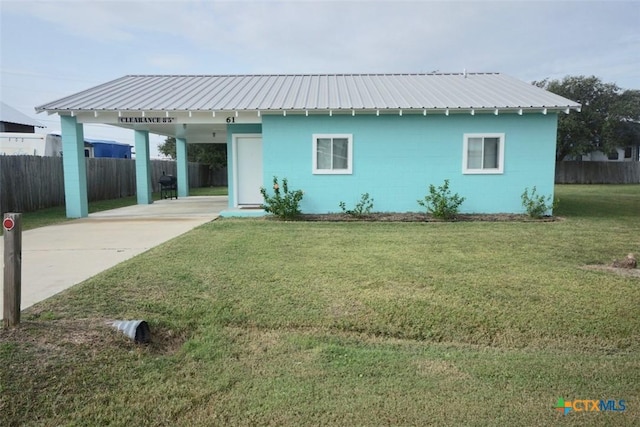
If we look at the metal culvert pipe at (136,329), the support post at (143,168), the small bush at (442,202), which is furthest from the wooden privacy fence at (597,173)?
the metal culvert pipe at (136,329)

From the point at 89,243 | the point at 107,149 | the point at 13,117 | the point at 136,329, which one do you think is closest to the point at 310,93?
the point at 89,243

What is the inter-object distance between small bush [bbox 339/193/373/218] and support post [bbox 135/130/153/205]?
851 centimetres

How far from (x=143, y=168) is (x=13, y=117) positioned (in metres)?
16.9

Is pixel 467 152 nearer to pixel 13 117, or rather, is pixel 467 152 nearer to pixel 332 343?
pixel 332 343

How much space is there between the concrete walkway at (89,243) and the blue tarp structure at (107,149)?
12.9 metres

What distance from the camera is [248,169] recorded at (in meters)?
14.6

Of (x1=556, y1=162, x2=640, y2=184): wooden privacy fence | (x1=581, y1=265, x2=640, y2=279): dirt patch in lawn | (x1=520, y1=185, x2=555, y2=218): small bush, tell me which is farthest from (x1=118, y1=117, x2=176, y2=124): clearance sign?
(x1=556, y1=162, x2=640, y2=184): wooden privacy fence

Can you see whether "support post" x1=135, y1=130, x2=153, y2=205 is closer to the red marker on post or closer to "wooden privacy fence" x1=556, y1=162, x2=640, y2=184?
the red marker on post

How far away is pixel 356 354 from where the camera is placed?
4.05m

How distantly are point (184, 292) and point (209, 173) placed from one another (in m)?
28.9

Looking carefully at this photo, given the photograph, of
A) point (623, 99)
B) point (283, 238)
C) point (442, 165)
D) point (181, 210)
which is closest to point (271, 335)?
point (283, 238)

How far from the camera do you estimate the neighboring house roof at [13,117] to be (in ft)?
90.0

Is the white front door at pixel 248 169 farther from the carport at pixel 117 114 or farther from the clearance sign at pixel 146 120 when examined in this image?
the clearance sign at pixel 146 120

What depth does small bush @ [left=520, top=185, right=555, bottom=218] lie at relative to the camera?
12.1 metres
